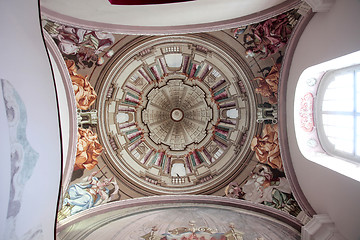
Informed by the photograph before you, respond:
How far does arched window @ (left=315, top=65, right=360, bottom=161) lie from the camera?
6.11m

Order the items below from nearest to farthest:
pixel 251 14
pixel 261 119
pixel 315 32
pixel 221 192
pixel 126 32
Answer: pixel 315 32 < pixel 251 14 < pixel 126 32 < pixel 261 119 < pixel 221 192

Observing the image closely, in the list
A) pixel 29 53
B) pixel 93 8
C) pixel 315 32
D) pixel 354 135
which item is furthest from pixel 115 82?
pixel 354 135

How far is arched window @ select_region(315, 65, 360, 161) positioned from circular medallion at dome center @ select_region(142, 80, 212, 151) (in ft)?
14.2

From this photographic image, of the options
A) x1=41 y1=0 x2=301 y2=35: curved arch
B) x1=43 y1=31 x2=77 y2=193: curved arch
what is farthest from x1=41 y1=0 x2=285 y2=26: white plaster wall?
x1=43 y1=31 x2=77 y2=193: curved arch

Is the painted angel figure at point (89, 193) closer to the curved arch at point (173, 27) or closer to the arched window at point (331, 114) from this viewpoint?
the curved arch at point (173, 27)

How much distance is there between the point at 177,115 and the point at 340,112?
249 inches

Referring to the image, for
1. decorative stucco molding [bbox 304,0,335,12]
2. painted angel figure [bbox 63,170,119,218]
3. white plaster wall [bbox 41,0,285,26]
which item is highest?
white plaster wall [bbox 41,0,285,26]

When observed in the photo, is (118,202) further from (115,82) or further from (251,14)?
(251,14)

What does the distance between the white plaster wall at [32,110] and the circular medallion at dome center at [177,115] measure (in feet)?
17.5

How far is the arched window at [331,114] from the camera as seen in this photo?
19.9 ft

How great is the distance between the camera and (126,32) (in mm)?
8523

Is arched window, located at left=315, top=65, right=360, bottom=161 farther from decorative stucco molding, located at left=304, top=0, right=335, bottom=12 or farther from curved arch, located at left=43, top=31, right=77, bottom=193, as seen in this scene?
curved arch, located at left=43, top=31, right=77, bottom=193

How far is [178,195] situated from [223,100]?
13.6 ft

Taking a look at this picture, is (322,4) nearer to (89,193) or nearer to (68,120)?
(68,120)
